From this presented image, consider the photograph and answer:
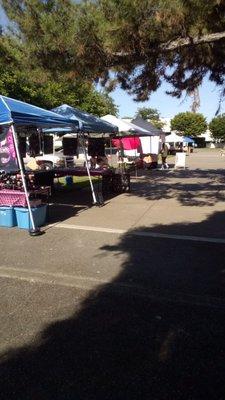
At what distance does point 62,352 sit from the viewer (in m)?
3.77

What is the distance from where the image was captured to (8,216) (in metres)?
8.75

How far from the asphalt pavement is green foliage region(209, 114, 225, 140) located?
323ft

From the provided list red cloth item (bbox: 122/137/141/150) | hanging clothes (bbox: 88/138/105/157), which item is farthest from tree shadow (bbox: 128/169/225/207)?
red cloth item (bbox: 122/137/141/150)

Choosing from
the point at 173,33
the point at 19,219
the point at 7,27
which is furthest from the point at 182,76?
the point at 19,219

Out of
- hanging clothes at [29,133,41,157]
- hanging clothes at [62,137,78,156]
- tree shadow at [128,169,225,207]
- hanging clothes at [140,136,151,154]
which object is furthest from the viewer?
hanging clothes at [140,136,151,154]

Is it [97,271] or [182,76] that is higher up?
[182,76]

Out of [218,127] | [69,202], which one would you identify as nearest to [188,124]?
[218,127]

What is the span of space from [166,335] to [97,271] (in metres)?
2.05

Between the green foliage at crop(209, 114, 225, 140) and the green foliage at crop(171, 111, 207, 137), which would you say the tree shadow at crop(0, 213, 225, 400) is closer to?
the green foliage at crop(171, 111, 207, 137)

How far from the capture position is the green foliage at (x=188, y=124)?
95.6m

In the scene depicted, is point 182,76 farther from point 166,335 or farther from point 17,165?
point 166,335

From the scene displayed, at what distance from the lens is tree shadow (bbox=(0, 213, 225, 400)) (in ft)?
10.6

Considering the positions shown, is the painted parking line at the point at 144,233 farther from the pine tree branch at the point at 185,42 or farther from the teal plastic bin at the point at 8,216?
the pine tree branch at the point at 185,42

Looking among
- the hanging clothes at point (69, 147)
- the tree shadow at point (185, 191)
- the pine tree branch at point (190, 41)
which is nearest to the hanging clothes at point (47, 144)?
the hanging clothes at point (69, 147)
